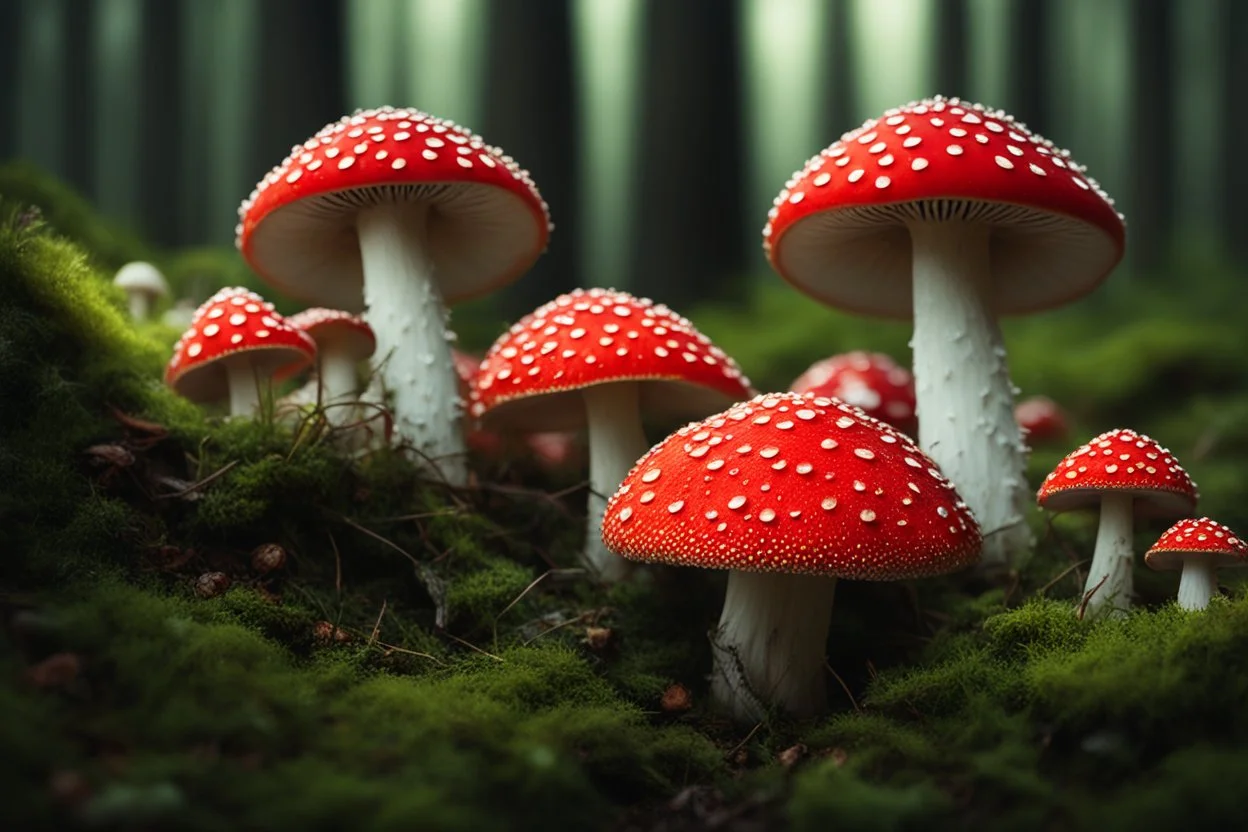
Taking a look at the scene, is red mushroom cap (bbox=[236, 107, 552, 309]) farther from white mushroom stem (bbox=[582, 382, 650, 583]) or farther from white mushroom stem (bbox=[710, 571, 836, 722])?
white mushroom stem (bbox=[710, 571, 836, 722])

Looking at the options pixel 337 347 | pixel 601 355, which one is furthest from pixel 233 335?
pixel 601 355

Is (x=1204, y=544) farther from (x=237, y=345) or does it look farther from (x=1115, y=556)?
(x=237, y=345)

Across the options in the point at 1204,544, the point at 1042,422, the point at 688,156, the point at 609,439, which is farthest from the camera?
the point at 688,156

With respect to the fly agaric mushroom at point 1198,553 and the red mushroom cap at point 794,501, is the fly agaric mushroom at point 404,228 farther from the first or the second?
A: the fly agaric mushroom at point 1198,553

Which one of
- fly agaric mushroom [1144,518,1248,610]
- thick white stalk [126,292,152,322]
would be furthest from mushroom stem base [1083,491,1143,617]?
thick white stalk [126,292,152,322]

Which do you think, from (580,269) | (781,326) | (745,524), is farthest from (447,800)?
(580,269)
